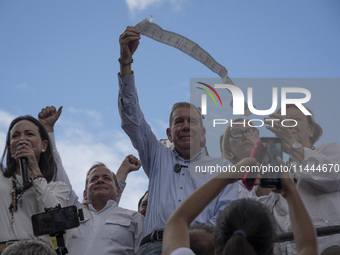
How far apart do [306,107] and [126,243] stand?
6.60 feet

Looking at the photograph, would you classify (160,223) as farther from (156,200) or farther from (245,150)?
(245,150)

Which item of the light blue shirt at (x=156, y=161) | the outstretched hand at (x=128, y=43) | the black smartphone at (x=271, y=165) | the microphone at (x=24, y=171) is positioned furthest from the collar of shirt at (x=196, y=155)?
the black smartphone at (x=271, y=165)

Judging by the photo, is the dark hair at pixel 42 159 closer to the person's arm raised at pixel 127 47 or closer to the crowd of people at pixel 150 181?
the crowd of people at pixel 150 181

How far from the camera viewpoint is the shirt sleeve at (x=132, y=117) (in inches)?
197

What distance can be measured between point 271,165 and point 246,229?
1.28 ft

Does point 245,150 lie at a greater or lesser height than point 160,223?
greater

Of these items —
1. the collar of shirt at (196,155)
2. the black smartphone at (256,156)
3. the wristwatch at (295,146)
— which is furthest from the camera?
the collar of shirt at (196,155)

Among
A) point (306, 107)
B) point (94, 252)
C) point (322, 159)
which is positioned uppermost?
point (306, 107)

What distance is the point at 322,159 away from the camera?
438 centimetres

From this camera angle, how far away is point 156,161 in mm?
5016

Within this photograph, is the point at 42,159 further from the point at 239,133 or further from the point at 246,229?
the point at 246,229

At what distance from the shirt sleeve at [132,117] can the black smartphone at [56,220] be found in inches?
51.5

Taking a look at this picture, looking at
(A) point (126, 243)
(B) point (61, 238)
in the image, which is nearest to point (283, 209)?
(A) point (126, 243)

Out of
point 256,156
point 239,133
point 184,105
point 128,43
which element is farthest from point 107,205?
point 256,156
